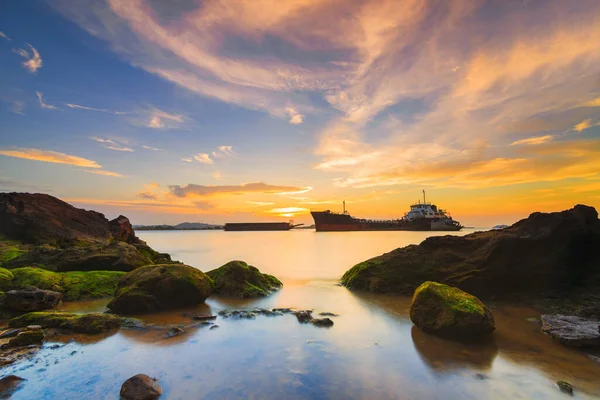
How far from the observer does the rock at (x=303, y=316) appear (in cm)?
1154

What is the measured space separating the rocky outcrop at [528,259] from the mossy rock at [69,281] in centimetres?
1472

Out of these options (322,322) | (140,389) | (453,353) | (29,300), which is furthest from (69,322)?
(453,353)

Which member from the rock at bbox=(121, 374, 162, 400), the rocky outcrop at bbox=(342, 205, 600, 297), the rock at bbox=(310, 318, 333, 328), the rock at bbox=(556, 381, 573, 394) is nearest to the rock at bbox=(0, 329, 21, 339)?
the rock at bbox=(121, 374, 162, 400)

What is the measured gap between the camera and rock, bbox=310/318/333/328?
439 inches

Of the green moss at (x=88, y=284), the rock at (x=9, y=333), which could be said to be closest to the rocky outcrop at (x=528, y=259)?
the green moss at (x=88, y=284)

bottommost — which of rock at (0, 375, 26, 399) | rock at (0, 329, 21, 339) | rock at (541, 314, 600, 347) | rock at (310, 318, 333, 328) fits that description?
rock at (310, 318, 333, 328)

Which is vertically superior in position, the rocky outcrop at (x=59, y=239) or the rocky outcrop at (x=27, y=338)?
the rocky outcrop at (x=59, y=239)

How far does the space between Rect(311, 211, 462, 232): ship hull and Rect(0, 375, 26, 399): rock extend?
11984cm

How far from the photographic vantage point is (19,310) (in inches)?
439

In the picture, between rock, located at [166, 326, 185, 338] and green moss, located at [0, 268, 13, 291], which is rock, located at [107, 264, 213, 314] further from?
green moss, located at [0, 268, 13, 291]

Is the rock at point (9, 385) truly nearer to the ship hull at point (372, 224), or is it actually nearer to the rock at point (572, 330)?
the rock at point (572, 330)

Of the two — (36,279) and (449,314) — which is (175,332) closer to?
(449,314)

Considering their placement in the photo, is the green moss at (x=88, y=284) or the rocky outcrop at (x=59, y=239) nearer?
the green moss at (x=88, y=284)

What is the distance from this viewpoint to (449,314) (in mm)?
9383
